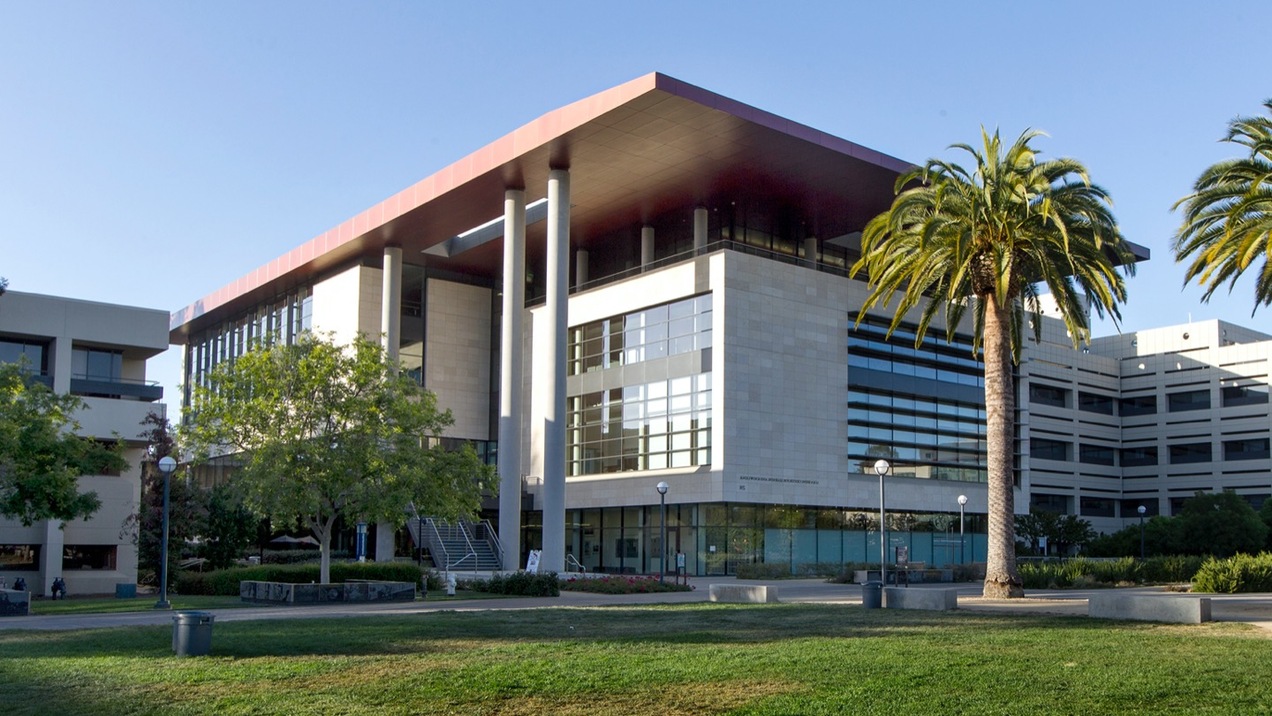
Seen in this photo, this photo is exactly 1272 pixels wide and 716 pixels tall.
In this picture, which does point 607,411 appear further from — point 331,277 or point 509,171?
point 331,277

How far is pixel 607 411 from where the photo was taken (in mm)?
60938

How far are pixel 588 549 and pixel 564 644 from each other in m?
45.1

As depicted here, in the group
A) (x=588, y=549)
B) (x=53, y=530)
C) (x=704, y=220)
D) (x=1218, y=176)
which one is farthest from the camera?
(x=588, y=549)

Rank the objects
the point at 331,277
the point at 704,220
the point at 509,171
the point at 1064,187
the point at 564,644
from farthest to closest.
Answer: the point at 331,277 < the point at 704,220 < the point at 509,171 < the point at 1064,187 < the point at 564,644

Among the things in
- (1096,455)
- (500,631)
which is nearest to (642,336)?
(500,631)

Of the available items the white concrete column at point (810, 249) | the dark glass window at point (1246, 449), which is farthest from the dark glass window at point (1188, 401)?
the white concrete column at point (810, 249)

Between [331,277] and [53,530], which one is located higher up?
[331,277]

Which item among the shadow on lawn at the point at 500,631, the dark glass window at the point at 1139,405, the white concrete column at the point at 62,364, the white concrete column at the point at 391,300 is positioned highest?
the white concrete column at the point at 391,300

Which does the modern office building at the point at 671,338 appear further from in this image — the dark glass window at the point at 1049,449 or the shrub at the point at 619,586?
the dark glass window at the point at 1049,449

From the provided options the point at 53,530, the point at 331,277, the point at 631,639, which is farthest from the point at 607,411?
the point at 631,639

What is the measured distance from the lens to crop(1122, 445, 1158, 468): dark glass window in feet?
→ 329

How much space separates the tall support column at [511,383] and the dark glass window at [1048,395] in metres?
50.3

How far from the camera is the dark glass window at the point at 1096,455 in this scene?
96.7 meters

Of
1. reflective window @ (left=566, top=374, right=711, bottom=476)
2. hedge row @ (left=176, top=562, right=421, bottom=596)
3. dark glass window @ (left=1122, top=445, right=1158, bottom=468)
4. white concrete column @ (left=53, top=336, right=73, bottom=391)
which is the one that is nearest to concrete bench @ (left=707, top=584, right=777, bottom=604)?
hedge row @ (left=176, top=562, right=421, bottom=596)
